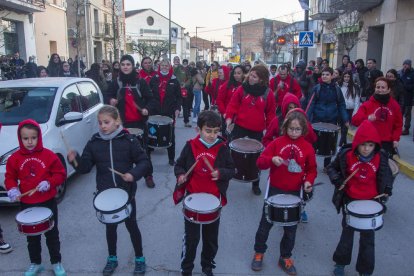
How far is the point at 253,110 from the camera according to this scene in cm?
561

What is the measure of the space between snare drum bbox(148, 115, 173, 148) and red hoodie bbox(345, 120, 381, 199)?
3.84 m

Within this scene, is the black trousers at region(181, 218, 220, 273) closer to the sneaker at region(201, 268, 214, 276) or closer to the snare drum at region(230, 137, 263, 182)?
the sneaker at region(201, 268, 214, 276)

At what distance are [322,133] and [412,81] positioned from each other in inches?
216

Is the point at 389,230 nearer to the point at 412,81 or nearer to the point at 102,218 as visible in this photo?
the point at 102,218

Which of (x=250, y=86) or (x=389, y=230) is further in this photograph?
(x=250, y=86)

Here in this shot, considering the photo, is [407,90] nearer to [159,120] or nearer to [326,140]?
[326,140]

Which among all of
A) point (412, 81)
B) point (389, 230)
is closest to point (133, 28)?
point (412, 81)

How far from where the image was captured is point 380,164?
3547 millimetres

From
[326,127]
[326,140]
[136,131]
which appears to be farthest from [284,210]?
[136,131]

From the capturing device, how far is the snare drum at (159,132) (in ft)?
22.6

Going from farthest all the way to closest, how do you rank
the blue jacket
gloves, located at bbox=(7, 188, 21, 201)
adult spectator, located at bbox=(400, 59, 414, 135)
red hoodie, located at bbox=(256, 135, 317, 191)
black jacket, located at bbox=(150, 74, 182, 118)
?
adult spectator, located at bbox=(400, 59, 414, 135) → black jacket, located at bbox=(150, 74, 182, 118) → the blue jacket → red hoodie, located at bbox=(256, 135, 317, 191) → gloves, located at bbox=(7, 188, 21, 201)

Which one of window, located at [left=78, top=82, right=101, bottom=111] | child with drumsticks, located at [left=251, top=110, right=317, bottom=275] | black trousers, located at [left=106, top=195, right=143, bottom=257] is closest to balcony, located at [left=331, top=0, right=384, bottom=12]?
window, located at [left=78, top=82, right=101, bottom=111]

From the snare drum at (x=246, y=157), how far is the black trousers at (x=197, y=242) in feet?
4.32

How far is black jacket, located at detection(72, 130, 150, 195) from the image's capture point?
3615mm
